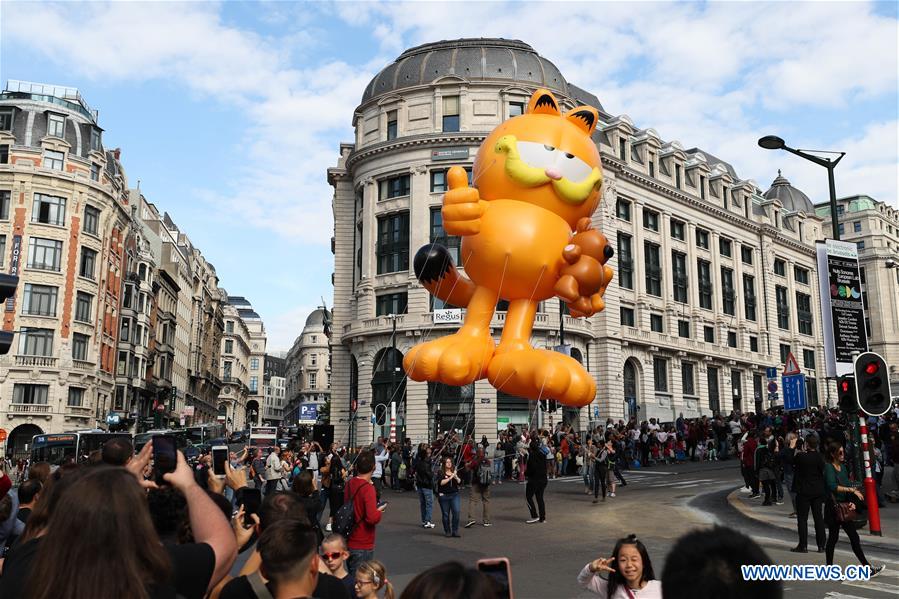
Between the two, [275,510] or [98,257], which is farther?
[98,257]

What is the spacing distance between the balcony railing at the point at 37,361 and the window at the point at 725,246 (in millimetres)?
50068

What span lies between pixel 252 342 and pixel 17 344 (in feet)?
415

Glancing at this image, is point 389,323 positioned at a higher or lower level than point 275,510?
higher

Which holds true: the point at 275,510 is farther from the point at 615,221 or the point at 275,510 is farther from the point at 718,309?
the point at 718,309

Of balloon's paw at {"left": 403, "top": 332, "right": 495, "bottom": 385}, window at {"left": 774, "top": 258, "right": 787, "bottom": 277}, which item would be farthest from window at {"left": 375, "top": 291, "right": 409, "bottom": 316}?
window at {"left": 774, "top": 258, "right": 787, "bottom": 277}

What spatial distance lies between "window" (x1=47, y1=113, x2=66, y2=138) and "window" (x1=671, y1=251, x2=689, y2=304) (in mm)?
44604

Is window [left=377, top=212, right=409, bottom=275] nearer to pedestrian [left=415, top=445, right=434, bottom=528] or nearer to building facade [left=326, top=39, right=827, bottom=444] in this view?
building facade [left=326, top=39, right=827, bottom=444]

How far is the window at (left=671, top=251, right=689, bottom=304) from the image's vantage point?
5655 cm

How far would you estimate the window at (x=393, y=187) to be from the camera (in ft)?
157

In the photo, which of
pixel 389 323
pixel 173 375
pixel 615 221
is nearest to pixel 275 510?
pixel 389 323

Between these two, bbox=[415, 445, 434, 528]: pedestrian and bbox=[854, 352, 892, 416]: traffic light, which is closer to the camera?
bbox=[854, 352, 892, 416]: traffic light

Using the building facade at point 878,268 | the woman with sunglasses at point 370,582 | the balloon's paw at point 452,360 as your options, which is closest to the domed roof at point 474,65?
the balloon's paw at point 452,360

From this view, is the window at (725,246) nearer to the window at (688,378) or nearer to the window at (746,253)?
the window at (746,253)

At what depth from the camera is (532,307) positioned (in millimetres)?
9953
